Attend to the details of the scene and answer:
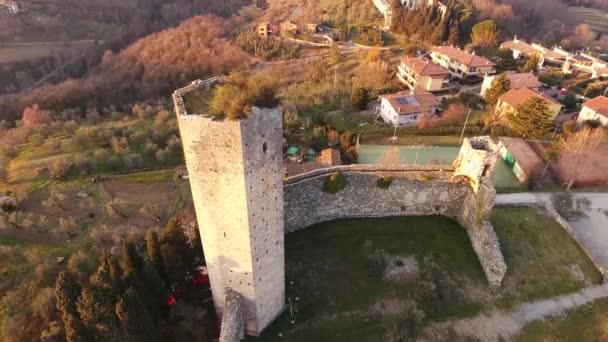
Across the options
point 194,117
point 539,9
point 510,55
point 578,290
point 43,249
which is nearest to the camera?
point 194,117

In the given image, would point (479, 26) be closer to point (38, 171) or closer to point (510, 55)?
point (510, 55)

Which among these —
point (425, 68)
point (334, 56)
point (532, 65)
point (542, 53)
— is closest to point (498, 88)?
point (425, 68)

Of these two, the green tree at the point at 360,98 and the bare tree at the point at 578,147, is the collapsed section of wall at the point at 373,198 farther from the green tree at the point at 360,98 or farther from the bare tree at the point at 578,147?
the green tree at the point at 360,98

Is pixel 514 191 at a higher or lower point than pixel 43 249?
higher

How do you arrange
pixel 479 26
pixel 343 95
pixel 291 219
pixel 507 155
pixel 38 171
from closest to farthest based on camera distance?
pixel 291 219 < pixel 507 155 < pixel 38 171 < pixel 343 95 < pixel 479 26

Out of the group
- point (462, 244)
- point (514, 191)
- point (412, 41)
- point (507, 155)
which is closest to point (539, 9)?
point (412, 41)

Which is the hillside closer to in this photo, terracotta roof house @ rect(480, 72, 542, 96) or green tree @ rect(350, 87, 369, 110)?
green tree @ rect(350, 87, 369, 110)

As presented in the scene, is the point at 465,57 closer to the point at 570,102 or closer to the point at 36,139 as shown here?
the point at 570,102
